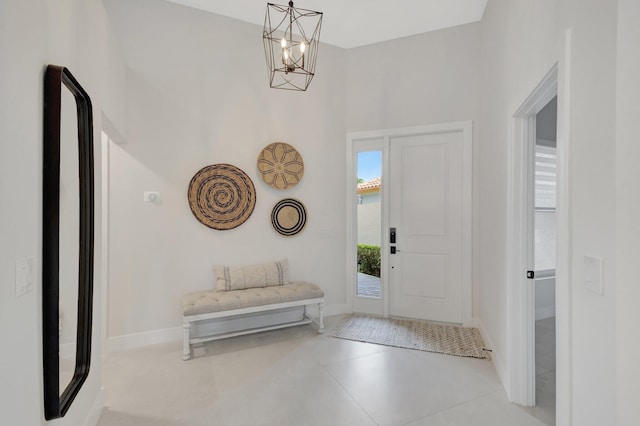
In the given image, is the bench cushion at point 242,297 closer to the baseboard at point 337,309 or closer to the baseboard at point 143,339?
the baseboard at point 143,339

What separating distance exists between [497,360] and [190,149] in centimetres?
346

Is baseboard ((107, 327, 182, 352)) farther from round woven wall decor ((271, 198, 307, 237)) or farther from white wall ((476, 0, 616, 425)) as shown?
white wall ((476, 0, 616, 425))

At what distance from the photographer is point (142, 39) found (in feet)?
10.6

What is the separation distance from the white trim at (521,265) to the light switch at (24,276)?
8.69 ft

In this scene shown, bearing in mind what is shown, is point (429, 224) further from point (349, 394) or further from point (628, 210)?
point (628, 210)

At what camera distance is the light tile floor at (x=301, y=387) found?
212cm

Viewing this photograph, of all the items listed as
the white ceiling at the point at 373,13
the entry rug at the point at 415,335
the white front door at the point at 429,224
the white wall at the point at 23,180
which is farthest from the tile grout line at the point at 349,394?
the white ceiling at the point at 373,13

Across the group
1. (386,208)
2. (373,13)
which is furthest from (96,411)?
(373,13)

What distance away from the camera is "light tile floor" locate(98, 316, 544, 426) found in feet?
6.95

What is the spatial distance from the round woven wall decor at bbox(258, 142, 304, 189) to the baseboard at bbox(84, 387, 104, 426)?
2.38 metres

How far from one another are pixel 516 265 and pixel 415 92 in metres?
2.41

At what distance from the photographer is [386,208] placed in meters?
4.05

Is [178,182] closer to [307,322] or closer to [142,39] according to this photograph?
[142,39]

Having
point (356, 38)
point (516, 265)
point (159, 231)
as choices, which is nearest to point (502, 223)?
point (516, 265)
